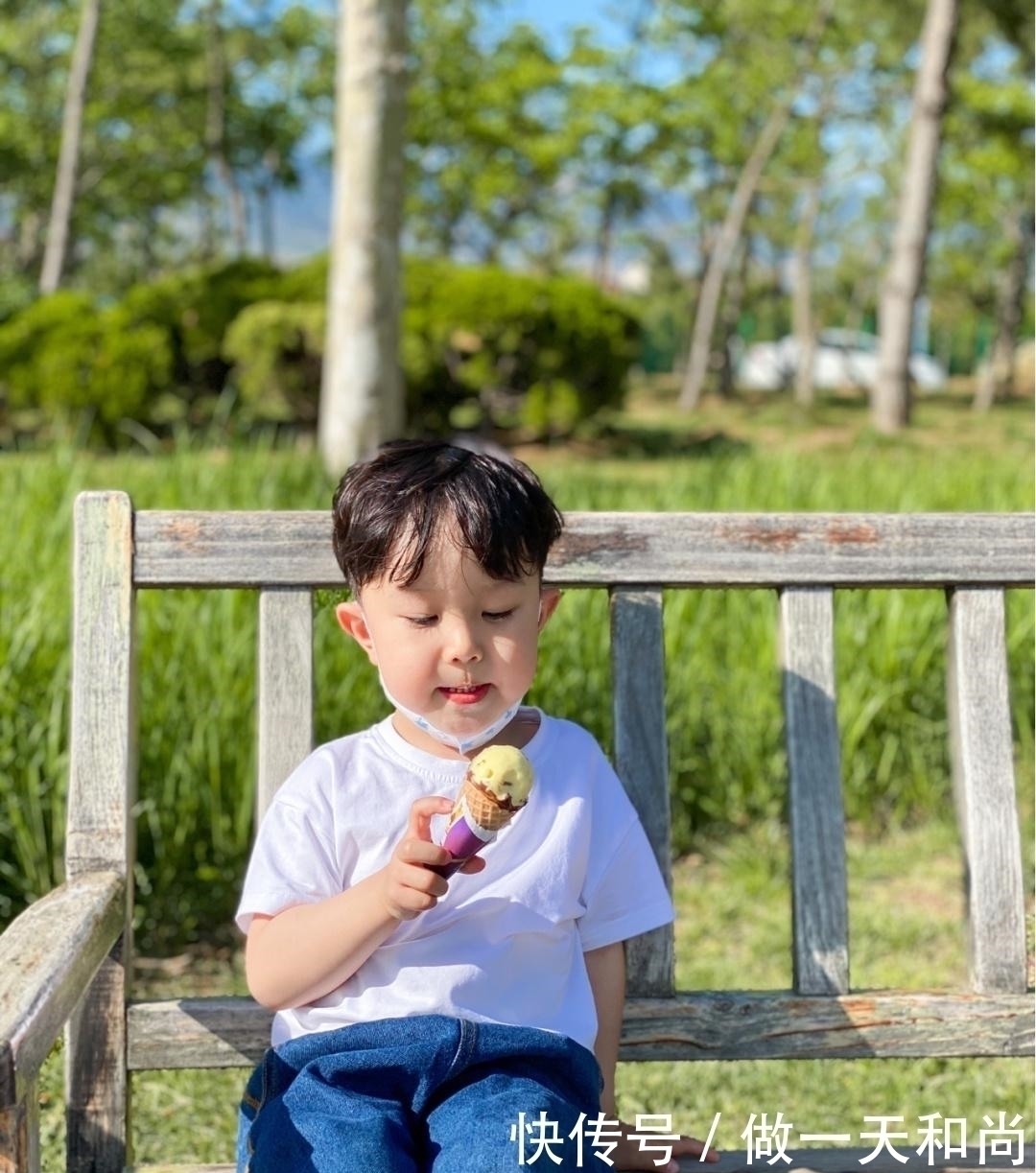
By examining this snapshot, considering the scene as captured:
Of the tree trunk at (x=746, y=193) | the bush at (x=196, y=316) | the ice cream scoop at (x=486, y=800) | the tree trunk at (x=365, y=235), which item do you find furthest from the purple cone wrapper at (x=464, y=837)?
the tree trunk at (x=746, y=193)

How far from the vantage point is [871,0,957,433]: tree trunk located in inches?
494

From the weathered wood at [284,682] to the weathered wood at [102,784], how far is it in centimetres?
16

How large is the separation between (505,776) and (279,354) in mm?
10907

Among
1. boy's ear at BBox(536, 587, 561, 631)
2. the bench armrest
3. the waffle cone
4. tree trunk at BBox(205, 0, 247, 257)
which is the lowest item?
the bench armrest

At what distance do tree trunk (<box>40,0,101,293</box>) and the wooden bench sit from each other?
1434 centimetres

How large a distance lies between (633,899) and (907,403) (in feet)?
43.2

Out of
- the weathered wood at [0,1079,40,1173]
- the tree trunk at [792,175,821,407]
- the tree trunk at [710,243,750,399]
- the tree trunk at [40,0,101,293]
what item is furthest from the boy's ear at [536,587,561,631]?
the tree trunk at [710,243,750,399]

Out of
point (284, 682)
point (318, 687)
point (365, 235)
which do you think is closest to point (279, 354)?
point (365, 235)

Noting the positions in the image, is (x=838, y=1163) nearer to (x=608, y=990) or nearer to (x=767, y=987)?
(x=608, y=990)

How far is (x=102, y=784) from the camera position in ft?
5.70

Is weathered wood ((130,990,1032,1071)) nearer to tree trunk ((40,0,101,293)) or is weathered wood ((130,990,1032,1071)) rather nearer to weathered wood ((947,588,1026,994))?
weathered wood ((947,588,1026,994))

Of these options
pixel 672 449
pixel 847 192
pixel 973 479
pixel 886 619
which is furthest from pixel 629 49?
pixel 886 619

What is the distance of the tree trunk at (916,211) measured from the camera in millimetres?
12551

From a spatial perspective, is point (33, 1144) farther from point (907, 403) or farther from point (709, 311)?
point (709, 311)
